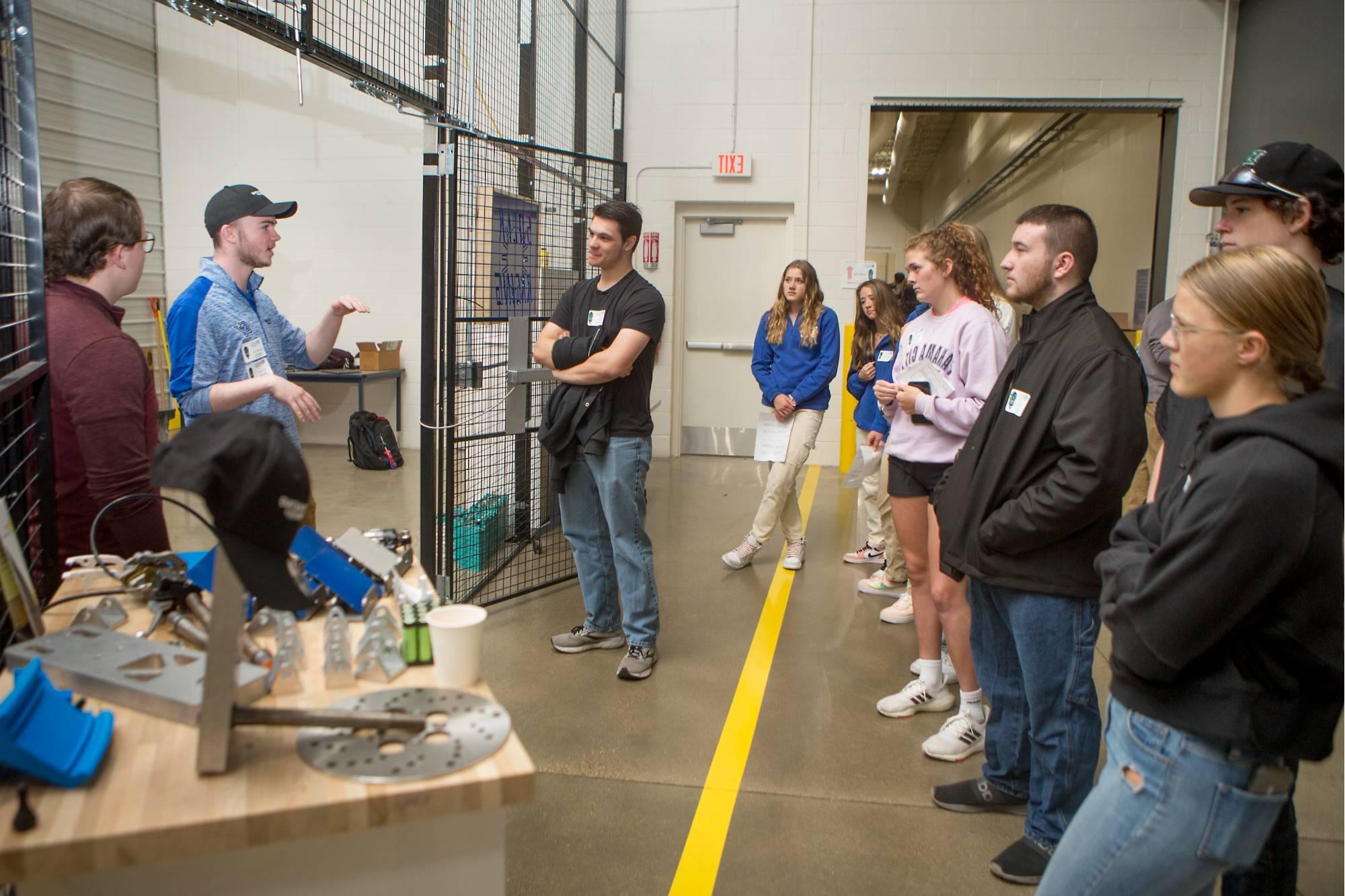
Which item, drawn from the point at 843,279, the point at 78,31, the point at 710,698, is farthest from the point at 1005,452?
the point at 78,31

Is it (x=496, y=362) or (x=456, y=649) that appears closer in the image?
(x=456, y=649)

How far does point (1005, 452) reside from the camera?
2121 millimetres

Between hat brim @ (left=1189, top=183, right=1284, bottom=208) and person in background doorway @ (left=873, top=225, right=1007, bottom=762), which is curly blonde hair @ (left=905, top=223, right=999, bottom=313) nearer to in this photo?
person in background doorway @ (left=873, top=225, right=1007, bottom=762)

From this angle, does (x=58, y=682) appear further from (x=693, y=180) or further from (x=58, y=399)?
(x=693, y=180)

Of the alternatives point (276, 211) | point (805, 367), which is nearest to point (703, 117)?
point (805, 367)

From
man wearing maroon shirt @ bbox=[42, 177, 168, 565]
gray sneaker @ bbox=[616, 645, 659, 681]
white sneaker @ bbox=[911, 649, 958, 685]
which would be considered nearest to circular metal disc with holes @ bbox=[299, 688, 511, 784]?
man wearing maroon shirt @ bbox=[42, 177, 168, 565]

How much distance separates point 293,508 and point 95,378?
3.98 feet

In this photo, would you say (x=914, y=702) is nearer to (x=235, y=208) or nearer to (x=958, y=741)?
(x=958, y=741)

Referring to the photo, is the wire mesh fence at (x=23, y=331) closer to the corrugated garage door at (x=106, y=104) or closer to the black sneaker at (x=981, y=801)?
the black sneaker at (x=981, y=801)

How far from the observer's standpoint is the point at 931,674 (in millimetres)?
3162

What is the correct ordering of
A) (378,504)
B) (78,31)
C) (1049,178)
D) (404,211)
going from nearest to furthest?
(378,504)
(78,31)
(404,211)
(1049,178)

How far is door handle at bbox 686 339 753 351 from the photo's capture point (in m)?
8.26

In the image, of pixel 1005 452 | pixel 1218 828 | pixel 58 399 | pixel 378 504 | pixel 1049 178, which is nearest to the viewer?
pixel 1218 828

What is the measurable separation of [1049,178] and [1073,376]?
379 inches
